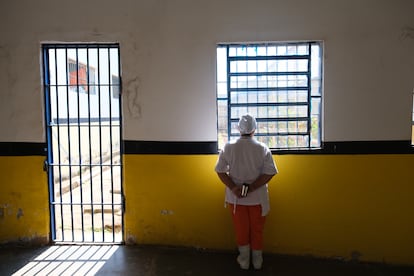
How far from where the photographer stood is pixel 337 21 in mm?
2902

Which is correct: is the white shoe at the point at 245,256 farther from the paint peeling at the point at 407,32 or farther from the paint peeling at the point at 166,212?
the paint peeling at the point at 407,32

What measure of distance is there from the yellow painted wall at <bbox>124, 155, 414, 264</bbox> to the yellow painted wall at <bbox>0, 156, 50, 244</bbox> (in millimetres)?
865

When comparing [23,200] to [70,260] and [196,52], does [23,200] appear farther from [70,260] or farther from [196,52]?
[196,52]

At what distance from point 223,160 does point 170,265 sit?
1.07m

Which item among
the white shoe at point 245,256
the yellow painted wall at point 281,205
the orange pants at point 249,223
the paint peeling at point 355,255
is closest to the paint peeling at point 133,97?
the yellow painted wall at point 281,205

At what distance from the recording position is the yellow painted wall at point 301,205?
117 inches

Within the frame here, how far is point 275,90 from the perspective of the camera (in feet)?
9.91

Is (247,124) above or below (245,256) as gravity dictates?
above

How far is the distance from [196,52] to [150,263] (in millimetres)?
1981

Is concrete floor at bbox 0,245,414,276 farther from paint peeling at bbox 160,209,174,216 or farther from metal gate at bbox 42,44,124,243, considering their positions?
paint peeling at bbox 160,209,174,216

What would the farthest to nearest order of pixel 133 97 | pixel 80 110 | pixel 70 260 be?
pixel 80 110, pixel 133 97, pixel 70 260

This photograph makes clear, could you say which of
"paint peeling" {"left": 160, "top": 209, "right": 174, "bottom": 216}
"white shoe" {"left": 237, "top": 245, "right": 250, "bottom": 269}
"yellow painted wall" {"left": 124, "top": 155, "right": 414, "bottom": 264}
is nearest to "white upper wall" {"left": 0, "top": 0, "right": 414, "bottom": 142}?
"yellow painted wall" {"left": 124, "top": 155, "right": 414, "bottom": 264}

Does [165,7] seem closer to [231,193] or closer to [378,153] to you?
[231,193]

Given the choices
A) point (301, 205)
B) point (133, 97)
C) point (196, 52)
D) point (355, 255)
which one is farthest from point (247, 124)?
point (355, 255)
